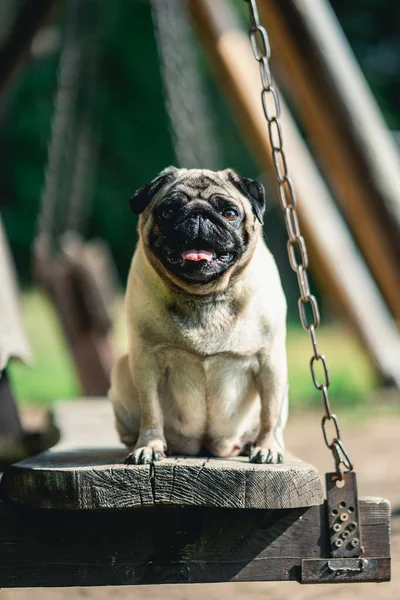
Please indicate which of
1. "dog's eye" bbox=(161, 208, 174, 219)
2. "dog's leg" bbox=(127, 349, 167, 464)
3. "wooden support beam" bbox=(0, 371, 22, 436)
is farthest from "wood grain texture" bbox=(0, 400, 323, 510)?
"wooden support beam" bbox=(0, 371, 22, 436)

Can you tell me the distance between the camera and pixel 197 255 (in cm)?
Result: 260

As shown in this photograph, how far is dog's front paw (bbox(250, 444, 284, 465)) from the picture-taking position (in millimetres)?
2662

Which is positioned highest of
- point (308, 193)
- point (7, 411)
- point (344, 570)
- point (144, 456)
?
point (308, 193)

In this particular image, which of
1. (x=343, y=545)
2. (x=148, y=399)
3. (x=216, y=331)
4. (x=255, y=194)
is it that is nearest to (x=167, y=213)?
(x=255, y=194)

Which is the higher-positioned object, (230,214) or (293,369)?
(293,369)

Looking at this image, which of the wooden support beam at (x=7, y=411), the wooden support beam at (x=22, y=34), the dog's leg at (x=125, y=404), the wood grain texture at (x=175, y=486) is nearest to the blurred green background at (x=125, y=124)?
the wooden support beam at (x=22, y=34)

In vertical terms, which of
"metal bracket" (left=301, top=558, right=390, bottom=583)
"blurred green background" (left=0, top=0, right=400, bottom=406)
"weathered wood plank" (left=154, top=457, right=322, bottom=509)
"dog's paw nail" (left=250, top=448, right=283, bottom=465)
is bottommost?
"metal bracket" (left=301, top=558, right=390, bottom=583)

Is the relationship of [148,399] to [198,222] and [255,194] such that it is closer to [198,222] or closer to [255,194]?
[198,222]

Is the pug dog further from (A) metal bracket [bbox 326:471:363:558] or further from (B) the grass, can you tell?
(B) the grass

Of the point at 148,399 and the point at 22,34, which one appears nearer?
the point at 148,399

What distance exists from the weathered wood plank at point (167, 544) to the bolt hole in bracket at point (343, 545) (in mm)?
28

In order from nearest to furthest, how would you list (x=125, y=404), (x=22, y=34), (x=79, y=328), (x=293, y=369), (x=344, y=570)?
(x=344, y=570)
(x=125, y=404)
(x=22, y=34)
(x=79, y=328)
(x=293, y=369)

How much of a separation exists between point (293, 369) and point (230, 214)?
8.70 metres

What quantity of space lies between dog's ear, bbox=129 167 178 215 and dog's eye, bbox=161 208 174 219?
11 centimetres
